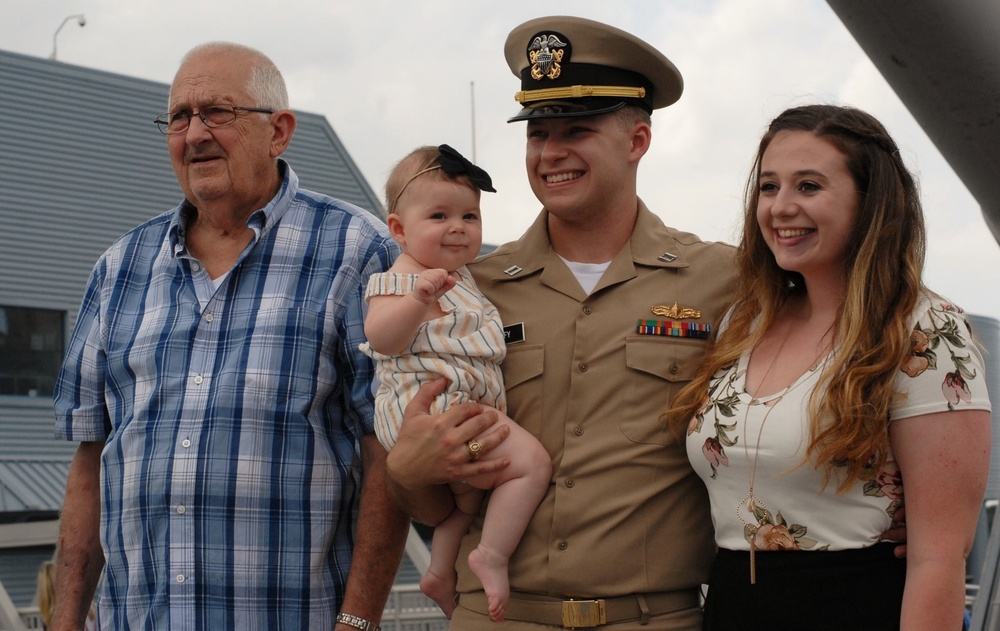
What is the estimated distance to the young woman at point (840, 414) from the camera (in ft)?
8.14

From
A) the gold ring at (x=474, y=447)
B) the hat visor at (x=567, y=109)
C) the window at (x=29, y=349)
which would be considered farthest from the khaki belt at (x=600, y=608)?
the window at (x=29, y=349)

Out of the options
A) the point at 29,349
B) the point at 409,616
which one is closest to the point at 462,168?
the point at 409,616

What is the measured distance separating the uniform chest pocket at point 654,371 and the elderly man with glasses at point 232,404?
2.41 feet

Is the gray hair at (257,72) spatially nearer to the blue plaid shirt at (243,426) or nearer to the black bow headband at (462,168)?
the blue plaid shirt at (243,426)

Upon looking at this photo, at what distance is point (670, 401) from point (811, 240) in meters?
0.58

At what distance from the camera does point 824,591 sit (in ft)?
8.41

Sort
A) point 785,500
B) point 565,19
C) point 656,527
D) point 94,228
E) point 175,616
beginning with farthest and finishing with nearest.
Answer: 1. point 94,228
2. point 565,19
3. point 175,616
4. point 656,527
5. point 785,500

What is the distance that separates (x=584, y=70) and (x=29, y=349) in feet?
51.3

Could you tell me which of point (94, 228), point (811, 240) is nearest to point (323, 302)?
point (811, 240)

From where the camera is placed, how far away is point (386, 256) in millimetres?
3482

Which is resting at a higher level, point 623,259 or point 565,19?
point 565,19

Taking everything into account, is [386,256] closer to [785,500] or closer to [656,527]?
[656,527]

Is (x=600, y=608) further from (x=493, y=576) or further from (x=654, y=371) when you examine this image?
(x=654, y=371)

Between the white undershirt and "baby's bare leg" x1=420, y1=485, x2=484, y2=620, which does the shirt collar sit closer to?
the white undershirt
